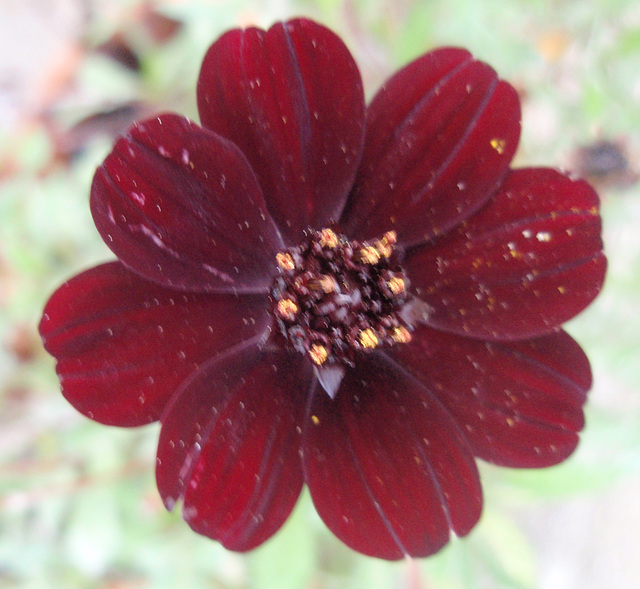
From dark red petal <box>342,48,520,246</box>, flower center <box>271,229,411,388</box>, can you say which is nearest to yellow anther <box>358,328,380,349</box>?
flower center <box>271,229,411,388</box>

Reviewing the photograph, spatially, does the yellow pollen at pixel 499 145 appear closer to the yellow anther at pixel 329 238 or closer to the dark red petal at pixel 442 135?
the dark red petal at pixel 442 135

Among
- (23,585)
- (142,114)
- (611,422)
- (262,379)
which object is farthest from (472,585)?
(142,114)

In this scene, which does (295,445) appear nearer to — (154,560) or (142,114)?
(154,560)

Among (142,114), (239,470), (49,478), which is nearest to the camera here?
(239,470)

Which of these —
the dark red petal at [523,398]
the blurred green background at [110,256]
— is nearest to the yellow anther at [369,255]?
the dark red petal at [523,398]

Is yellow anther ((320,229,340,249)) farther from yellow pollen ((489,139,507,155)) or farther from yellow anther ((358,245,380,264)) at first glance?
yellow pollen ((489,139,507,155))
